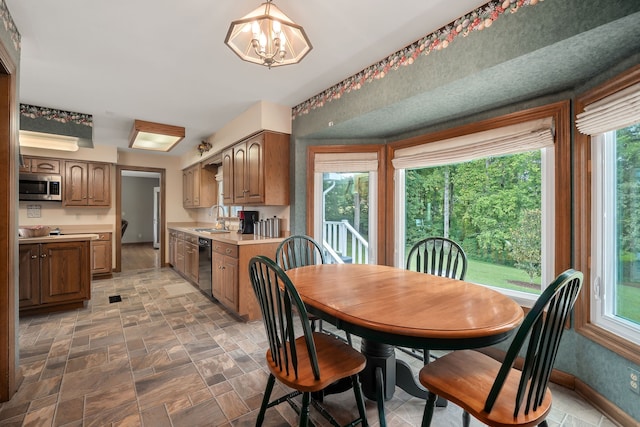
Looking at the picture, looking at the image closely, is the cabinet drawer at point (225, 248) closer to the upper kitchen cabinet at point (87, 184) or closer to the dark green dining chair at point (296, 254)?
the dark green dining chair at point (296, 254)

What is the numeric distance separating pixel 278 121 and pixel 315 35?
4.72 ft

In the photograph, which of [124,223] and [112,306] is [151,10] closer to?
[112,306]

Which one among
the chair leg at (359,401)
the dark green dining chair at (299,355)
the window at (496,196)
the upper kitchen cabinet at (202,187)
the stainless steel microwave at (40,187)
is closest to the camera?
the dark green dining chair at (299,355)

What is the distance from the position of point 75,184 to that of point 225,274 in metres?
3.66

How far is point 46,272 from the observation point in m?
3.20

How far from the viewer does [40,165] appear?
4613mm

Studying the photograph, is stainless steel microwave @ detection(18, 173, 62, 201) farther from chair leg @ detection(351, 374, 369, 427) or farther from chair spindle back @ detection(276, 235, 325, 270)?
chair leg @ detection(351, 374, 369, 427)

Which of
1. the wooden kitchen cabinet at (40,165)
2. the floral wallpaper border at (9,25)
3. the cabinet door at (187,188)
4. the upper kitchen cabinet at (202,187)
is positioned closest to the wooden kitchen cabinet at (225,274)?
the upper kitchen cabinet at (202,187)

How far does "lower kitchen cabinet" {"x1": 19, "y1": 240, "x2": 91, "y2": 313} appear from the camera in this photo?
3.09m

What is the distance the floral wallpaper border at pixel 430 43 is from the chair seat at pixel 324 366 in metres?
2.01

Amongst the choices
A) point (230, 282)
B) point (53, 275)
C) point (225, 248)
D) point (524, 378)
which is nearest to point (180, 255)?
point (53, 275)

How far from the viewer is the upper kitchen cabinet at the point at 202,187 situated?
5375 millimetres

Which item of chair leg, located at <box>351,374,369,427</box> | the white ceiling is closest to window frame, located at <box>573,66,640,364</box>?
the white ceiling

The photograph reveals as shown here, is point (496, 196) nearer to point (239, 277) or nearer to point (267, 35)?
point (267, 35)
